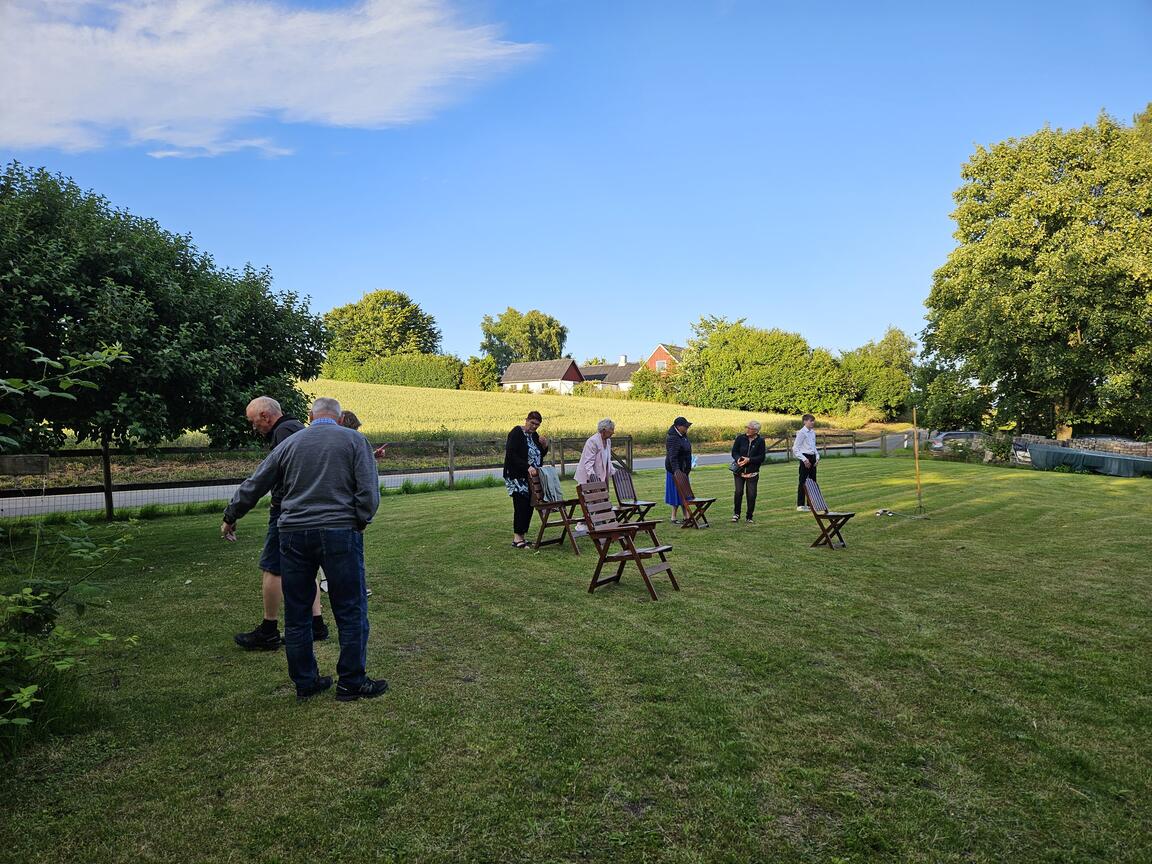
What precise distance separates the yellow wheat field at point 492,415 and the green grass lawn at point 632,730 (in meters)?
23.6

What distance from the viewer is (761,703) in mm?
4617

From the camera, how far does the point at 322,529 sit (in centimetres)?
453

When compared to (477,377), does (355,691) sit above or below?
below

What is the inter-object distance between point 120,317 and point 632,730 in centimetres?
868

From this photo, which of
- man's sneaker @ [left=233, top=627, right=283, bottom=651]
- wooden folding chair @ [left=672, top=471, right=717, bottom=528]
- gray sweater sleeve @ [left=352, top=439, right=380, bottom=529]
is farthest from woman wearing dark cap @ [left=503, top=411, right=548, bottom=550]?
gray sweater sleeve @ [left=352, top=439, right=380, bottom=529]

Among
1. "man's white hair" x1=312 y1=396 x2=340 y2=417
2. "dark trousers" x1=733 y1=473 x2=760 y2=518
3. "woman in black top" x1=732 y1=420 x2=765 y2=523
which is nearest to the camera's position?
"man's white hair" x1=312 y1=396 x2=340 y2=417

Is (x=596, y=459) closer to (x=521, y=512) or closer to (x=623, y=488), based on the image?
(x=521, y=512)

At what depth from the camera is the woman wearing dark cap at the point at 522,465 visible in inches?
390

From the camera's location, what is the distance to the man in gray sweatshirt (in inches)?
179

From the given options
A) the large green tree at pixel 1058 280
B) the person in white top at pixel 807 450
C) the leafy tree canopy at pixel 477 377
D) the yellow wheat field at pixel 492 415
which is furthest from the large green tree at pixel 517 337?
the person in white top at pixel 807 450

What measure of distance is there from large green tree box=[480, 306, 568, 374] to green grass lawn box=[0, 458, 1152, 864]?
108 meters

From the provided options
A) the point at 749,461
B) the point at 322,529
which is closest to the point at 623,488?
the point at 749,461

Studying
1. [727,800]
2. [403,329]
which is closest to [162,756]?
[727,800]

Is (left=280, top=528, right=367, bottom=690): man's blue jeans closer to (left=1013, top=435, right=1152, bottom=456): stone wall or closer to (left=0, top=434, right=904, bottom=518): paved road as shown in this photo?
(left=0, top=434, right=904, bottom=518): paved road
